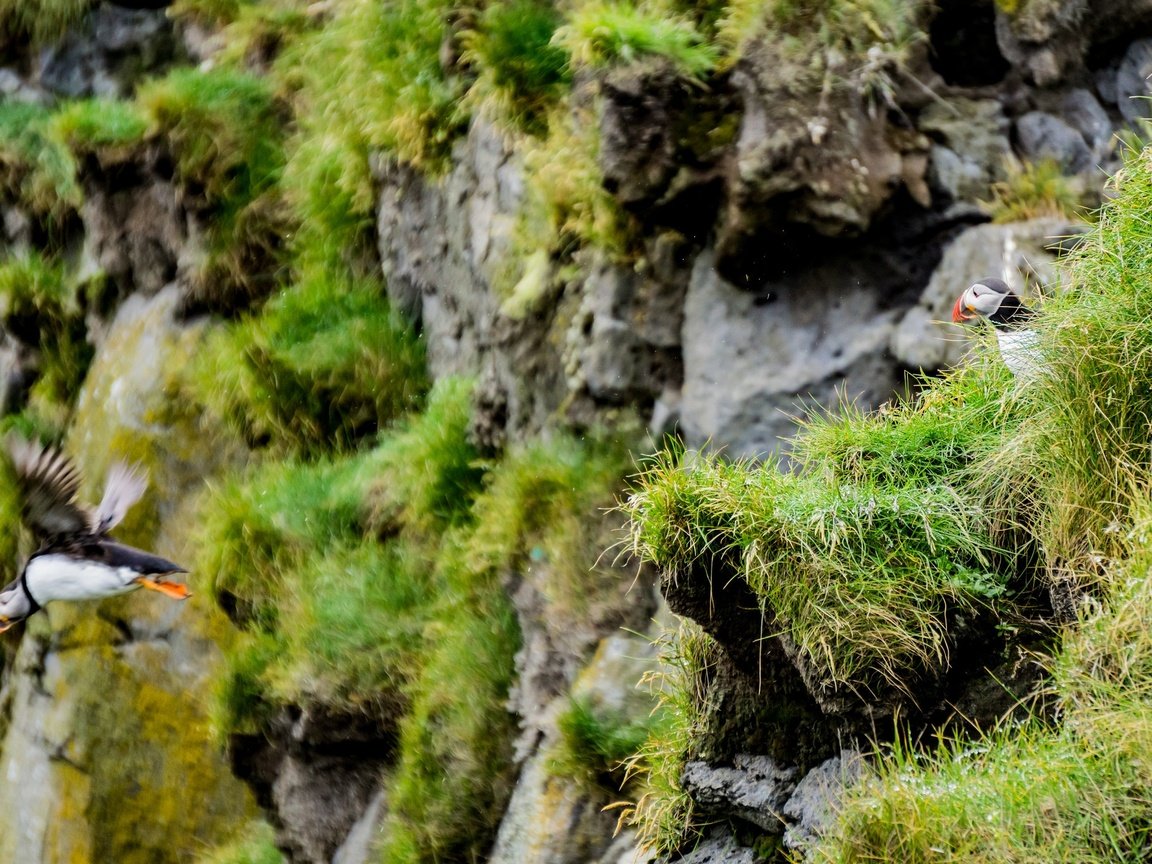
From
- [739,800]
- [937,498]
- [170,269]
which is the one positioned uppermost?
[937,498]

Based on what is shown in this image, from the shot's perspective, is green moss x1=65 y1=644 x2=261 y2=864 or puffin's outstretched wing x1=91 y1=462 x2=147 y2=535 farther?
green moss x1=65 y1=644 x2=261 y2=864

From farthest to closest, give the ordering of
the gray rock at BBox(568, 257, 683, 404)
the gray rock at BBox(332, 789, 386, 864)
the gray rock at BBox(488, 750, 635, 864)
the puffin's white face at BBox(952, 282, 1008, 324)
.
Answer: the gray rock at BBox(332, 789, 386, 864)
the gray rock at BBox(568, 257, 683, 404)
the gray rock at BBox(488, 750, 635, 864)
the puffin's white face at BBox(952, 282, 1008, 324)

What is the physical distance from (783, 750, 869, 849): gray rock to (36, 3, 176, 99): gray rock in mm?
10090

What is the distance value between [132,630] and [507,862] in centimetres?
415

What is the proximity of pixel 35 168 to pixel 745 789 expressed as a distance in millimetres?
9598

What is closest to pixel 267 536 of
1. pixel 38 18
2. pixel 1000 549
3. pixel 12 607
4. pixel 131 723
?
pixel 12 607

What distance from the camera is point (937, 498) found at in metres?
3.77

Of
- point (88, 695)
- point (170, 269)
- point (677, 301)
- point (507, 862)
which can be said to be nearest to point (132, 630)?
point (88, 695)

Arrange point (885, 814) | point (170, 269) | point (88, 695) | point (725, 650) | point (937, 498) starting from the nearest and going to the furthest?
1. point (885, 814)
2. point (937, 498)
3. point (725, 650)
4. point (88, 695)
5. point (170, 269)

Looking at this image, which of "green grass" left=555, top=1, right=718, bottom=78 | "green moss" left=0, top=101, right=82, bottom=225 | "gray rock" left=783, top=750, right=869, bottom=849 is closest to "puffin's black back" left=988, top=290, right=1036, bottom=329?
"gray rock" left=783, top=750, right=869, bottom=849

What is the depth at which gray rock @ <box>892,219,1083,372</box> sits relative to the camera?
520 cm

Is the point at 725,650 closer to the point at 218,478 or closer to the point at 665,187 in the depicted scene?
the point at 665,187

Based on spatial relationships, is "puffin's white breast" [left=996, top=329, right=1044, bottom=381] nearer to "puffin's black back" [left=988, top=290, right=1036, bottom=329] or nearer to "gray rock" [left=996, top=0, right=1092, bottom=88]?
"puffin's black back" [left=988, top=290, right=1036, bottom=329]

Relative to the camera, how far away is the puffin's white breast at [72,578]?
23.7 feet
